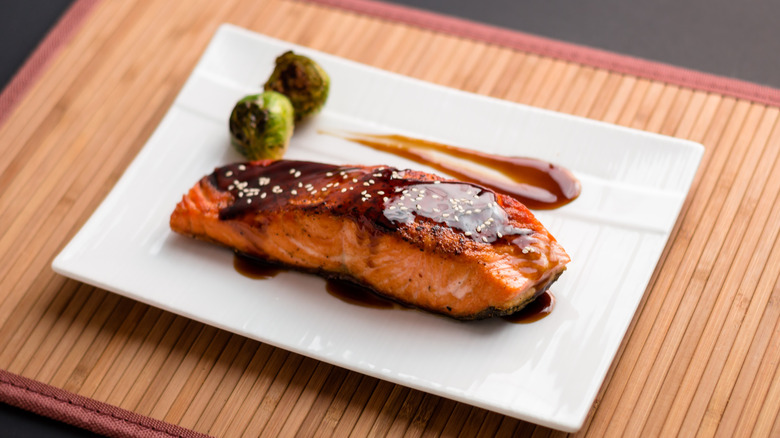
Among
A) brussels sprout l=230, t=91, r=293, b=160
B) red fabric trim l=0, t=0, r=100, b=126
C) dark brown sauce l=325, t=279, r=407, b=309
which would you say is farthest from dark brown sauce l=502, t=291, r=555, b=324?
red fabric trim l=0, t=0, r=100, b=126

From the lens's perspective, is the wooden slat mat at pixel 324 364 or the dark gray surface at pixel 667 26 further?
the dark gray surface at pixel 667 26

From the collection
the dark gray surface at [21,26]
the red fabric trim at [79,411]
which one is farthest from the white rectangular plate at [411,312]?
the dark gray surface at [21,26]

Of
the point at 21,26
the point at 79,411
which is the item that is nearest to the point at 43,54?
the point at 21,26

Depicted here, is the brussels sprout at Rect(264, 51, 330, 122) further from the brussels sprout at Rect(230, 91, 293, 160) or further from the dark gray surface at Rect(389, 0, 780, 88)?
the dark gray surface at Rect(389, 0, 780, 88)

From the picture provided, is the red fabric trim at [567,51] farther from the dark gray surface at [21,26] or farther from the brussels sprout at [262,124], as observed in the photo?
the dark gray surface at [21,26]

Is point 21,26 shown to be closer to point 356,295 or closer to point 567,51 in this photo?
point 356,295
